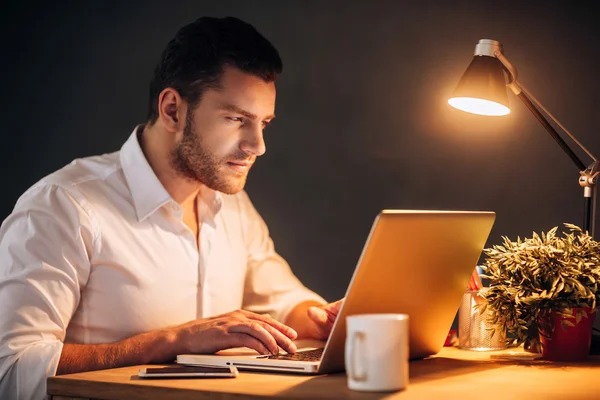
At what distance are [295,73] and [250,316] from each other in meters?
1.50

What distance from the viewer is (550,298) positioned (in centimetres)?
142

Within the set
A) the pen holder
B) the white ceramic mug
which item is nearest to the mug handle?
the white ceramic mug

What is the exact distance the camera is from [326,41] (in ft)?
8.98

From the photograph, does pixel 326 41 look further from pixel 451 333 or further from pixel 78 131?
pixel 451 333

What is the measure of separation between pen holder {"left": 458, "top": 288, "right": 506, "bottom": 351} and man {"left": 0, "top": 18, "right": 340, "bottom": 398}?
30 cm

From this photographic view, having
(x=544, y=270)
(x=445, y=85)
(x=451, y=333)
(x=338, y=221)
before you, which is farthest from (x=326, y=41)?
(x=544, y=270)

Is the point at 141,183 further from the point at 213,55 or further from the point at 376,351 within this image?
the point at 376,351

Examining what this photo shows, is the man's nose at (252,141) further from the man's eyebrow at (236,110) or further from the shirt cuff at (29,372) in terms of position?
the shirt cuff at (29,372)

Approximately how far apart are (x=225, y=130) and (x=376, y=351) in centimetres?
107

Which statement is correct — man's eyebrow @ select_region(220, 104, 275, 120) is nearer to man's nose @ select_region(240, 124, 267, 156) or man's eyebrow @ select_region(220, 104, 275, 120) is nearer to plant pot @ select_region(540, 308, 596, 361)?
man's nose @ select_region(240, 124, 267, 156)

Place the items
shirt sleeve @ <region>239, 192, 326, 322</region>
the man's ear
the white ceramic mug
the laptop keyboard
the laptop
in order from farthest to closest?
shirt sleeve @ <region>239, 192, 326, 322</region> < the man's ear < the laptop keyboard < the laptop < the white ceramic mug

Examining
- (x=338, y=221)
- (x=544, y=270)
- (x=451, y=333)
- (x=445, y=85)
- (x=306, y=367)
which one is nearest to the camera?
(x=306, y=367)

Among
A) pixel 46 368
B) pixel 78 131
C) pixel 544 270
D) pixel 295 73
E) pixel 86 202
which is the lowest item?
pixel 46 368

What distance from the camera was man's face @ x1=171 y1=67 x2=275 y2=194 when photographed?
1955 mm
